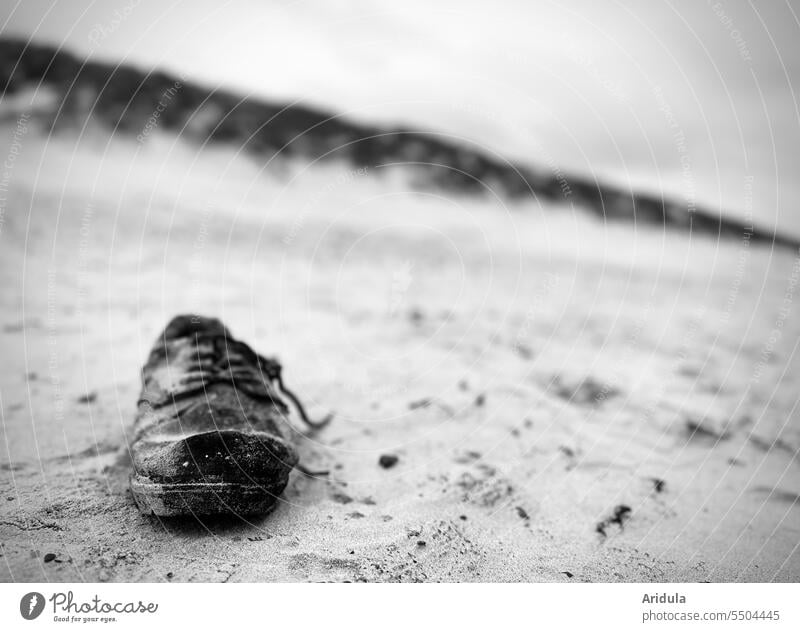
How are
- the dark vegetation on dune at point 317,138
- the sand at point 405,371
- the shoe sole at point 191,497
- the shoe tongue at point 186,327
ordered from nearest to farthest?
the shoe sole at point 191,497 → the sand at point 405,371 → the shoe tongue at point 186,327 → the dark vegetation on dune at point 317,138

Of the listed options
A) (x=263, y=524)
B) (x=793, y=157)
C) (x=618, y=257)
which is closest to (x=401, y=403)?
(x=263, y=524)

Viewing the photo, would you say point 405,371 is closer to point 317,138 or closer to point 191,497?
point 191,497

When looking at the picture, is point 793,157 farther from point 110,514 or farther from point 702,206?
point 110,514

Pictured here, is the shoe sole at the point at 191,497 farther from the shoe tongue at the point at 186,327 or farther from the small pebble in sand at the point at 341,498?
the shoe tongue at the point at 186,327

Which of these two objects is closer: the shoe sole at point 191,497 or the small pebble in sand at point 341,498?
the shoe sole at point 191,497

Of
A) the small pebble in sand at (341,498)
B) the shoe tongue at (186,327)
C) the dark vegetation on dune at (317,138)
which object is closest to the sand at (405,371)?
the small pebble in sand at (341,498)

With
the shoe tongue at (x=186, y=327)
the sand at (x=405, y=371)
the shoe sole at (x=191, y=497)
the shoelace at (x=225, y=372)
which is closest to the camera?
the shoe sole at (x=191, y=497)
